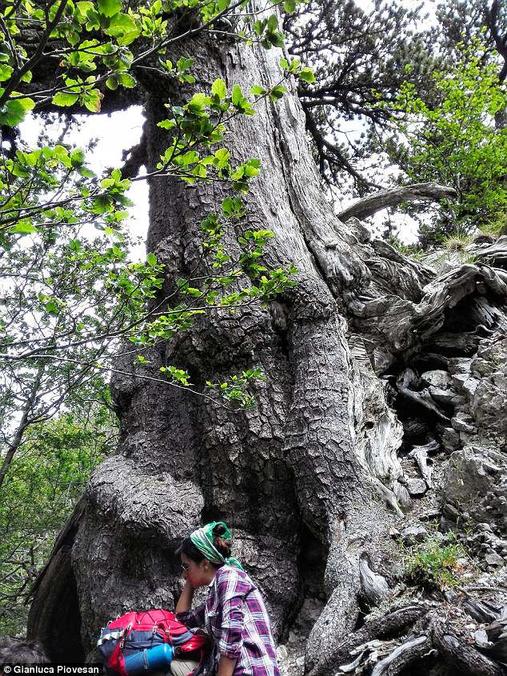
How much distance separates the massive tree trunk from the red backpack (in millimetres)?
621

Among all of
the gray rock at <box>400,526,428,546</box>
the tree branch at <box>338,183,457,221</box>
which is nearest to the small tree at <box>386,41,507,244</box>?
the tree branch at <box>338,183,457,221</box>

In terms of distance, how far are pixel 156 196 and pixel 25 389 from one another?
3027 mm

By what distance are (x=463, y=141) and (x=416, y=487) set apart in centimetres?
660

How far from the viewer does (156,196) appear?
5340 mm

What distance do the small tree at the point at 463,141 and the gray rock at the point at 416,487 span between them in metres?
5.55

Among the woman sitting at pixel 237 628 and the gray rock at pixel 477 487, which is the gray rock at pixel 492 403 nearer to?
the gray rock at pixel 477 487

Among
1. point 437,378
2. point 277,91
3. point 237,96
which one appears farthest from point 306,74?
point 437,378

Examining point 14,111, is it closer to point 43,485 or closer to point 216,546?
point 216,546

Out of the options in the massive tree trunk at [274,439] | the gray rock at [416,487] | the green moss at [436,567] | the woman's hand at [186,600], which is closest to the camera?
the green moss at [436,567]

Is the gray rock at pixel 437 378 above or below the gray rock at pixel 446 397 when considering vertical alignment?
above

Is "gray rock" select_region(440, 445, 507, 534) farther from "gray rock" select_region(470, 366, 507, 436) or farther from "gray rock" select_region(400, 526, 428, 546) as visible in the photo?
"gray rock" select_region(470, 366, 507, 436)

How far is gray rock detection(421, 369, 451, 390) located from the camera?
15.5 ft

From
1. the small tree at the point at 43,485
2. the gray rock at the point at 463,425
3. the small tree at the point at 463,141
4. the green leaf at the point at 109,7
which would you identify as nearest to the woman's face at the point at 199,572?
the gray rock at the point at 463,425

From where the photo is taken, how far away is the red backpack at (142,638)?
2416mm
